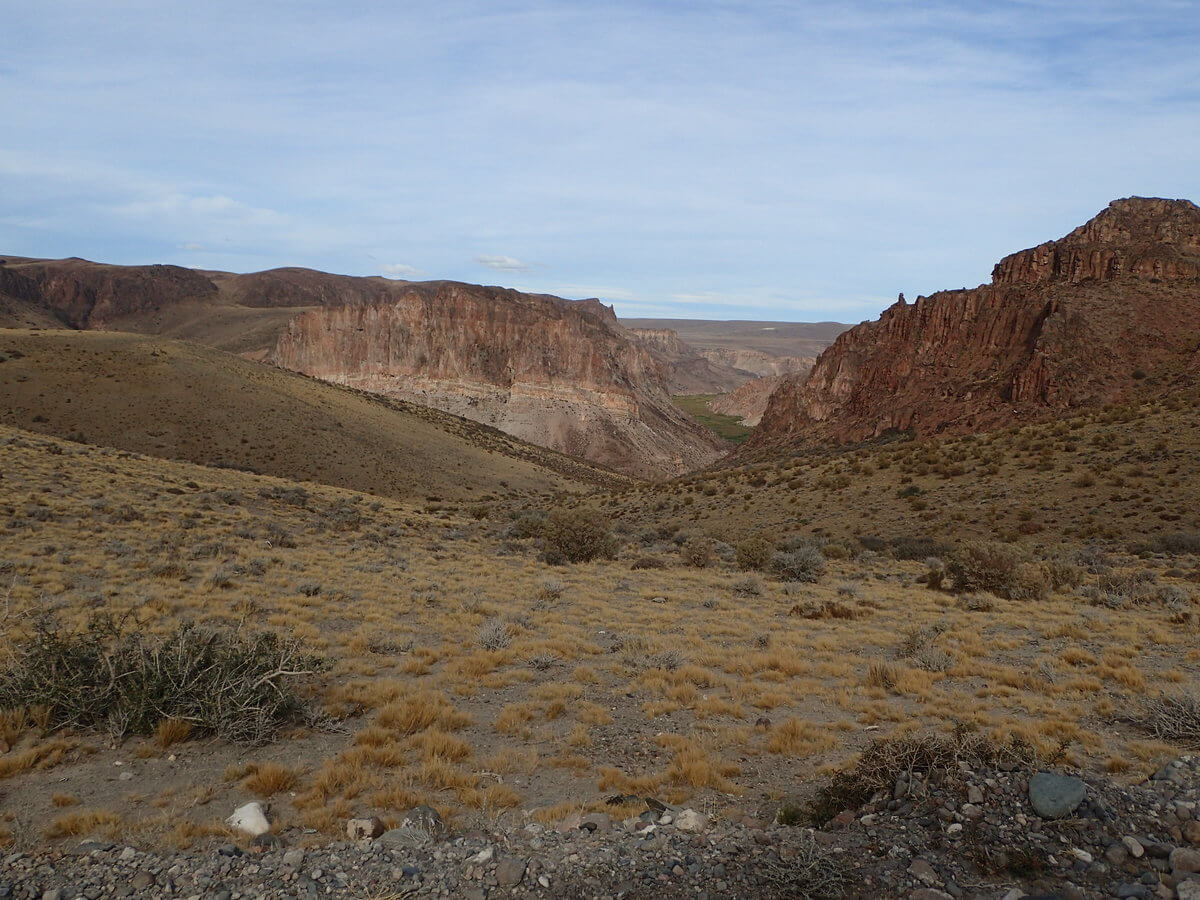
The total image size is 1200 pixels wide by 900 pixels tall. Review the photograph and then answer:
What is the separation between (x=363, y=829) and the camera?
15.5ft

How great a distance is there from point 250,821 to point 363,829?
0.85m

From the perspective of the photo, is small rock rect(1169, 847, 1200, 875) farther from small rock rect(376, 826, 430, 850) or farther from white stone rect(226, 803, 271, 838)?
white stone rect(226, 803, 271, 838)

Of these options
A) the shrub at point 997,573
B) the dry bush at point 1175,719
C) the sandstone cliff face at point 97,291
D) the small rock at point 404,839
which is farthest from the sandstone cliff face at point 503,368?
the sandstone cliff face at point 97,291

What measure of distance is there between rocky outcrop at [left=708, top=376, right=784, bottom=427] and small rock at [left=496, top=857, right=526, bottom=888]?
6262 inches

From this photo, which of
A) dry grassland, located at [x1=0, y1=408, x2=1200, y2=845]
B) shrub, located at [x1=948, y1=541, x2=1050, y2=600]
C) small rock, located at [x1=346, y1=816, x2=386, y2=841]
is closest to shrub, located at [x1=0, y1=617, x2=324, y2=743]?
dry grassland, located at [x1=0, y1=408, x2=1200, y2=845]

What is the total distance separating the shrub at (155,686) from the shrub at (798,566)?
479 inches

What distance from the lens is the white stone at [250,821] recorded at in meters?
4.77

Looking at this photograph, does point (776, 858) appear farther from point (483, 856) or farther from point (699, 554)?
point (699, 554)

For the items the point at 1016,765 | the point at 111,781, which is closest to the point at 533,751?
the point at 111,781

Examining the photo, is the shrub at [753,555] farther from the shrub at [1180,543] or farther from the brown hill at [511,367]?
the brown hill at [511,367]

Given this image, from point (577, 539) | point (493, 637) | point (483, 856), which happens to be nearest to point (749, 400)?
point (577, 539)

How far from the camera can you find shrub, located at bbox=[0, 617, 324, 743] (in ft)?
20.9

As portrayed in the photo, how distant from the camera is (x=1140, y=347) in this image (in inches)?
1604

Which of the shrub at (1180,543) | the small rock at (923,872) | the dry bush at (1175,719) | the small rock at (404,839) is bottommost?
Result: the shrub at (1180,543)
